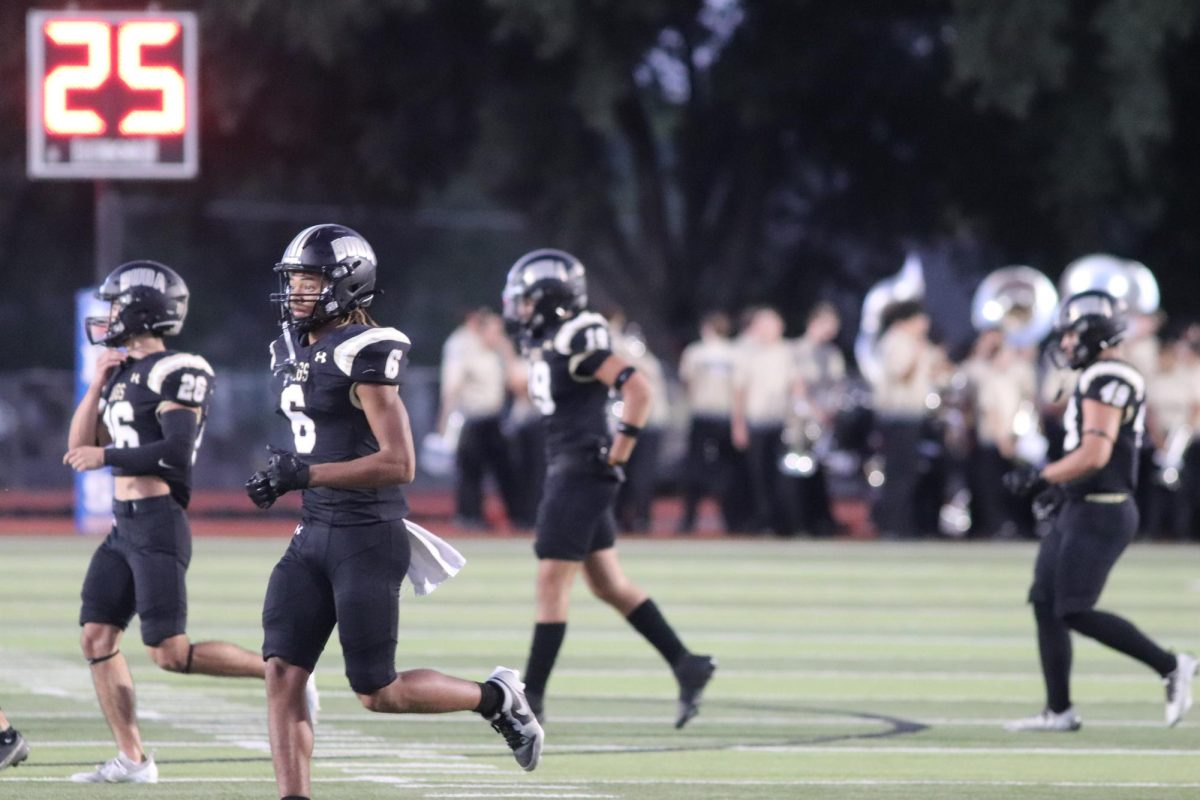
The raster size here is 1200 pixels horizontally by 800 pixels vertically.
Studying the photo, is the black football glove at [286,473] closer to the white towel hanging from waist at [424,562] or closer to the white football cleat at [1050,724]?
the white towel hanging from waist at [424,562]

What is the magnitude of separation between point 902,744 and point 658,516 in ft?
57.2

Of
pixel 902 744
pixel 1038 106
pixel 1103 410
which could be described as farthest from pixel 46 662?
pixel 1038 106

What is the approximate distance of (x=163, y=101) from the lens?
62.7 feet

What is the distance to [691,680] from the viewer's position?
10375 millimetres

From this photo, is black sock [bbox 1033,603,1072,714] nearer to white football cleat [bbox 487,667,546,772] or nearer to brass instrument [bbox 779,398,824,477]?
white football cleat [bbox 487,667,546,772]

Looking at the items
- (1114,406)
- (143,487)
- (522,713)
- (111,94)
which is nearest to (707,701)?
(1114,406)

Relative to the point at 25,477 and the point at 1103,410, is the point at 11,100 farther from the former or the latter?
the point at 1103,410

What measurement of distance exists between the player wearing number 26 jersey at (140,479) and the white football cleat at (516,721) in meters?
1.47

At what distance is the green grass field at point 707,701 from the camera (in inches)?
349

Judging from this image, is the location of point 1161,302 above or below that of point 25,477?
above

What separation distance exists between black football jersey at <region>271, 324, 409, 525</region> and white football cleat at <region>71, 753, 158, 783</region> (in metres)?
1.88

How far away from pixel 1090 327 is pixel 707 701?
2.53m

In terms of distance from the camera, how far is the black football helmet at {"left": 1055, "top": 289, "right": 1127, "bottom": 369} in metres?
10.4

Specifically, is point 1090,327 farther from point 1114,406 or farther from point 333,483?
point 333,483
